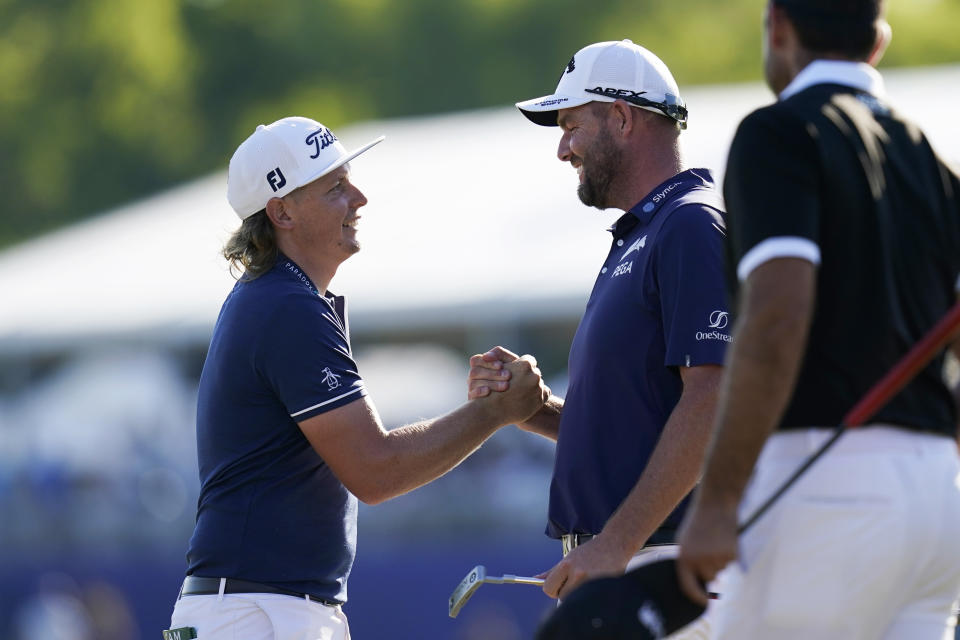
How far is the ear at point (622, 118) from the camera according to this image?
185 inches

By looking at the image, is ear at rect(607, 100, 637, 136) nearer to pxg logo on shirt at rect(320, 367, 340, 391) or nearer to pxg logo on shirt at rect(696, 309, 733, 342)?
pxg logo on shirt at rect(696, 309, 733, 342)

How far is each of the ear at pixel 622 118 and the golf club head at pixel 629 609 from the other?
1.89 m

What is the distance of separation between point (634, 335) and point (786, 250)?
1.39 m

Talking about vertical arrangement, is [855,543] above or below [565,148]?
below

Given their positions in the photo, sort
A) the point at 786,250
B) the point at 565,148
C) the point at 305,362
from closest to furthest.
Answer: the point at 786,250
the point at 305,362
the point at 565,148

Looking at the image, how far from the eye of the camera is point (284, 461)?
177 inches

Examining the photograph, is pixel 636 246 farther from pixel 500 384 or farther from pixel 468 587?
pixel 468 587

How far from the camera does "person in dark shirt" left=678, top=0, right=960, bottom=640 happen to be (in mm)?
2949

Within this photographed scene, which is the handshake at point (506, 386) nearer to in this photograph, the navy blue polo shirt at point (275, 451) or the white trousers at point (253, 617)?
the navy blue polo shirt at point (275, 451)

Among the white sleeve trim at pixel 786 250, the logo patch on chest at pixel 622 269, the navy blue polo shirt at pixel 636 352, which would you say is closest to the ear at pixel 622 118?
the navy blue polo shirt at pixel 636 352

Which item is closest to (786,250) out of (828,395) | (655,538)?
(828,395)

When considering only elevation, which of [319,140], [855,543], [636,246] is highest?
[319,140]

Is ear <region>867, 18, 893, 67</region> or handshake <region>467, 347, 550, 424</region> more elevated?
ear <region>867, 18, 893, 67</region>

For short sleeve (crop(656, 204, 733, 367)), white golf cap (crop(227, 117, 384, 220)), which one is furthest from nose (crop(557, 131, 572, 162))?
white golf cap (crop(227, 117, 384, 220))
